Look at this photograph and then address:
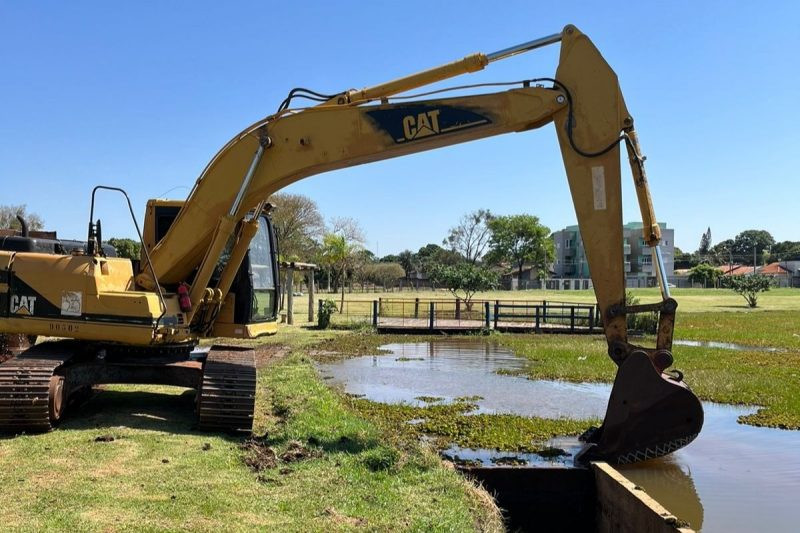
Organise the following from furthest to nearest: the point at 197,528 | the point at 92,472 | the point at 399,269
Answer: the point at 399,269 < the point at 92,472 < the point at 197,528

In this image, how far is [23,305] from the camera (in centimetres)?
818

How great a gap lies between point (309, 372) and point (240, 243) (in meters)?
5.34

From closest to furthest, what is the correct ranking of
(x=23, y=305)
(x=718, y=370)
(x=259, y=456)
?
1. (x=259, y=456)
2. (x=23, y=305)
3. (x=718, y=370)

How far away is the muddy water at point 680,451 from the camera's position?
659 centimetres

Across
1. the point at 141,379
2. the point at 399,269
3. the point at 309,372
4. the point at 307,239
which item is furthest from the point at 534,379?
the point at 399,269

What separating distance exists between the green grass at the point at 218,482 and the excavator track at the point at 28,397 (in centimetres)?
20

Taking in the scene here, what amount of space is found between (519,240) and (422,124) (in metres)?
92.5

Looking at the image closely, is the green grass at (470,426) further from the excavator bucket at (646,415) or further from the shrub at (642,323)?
the shrub at (642,323)

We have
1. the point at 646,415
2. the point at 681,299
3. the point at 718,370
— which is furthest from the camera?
the point at 681,299

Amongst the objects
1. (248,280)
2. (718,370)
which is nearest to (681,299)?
(718,370)

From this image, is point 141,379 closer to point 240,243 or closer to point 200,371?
point 200,371

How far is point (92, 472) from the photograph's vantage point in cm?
618

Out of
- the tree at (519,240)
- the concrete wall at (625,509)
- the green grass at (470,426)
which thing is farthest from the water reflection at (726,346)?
the tree at (519,240)

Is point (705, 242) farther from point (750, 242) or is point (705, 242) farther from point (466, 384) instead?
point (466, 384)
